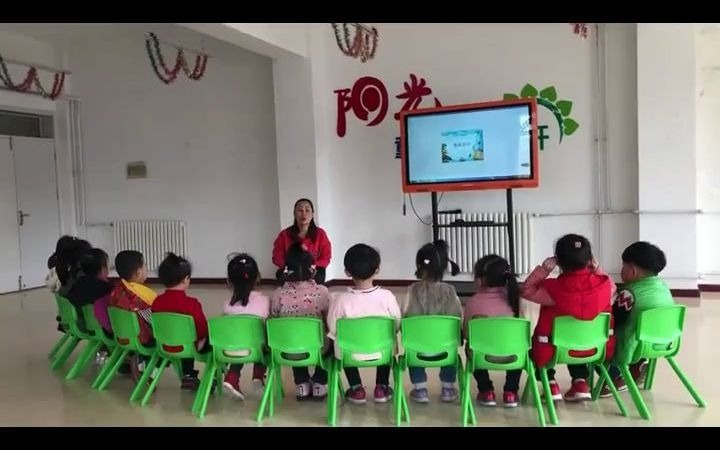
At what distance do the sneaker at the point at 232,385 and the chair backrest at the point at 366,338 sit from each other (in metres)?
0.76

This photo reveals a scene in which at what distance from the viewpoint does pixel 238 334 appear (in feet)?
9.74

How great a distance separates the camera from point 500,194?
6.57 meters

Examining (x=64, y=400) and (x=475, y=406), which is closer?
(x=475, y=406)

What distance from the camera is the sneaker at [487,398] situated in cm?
309

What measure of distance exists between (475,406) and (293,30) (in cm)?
483

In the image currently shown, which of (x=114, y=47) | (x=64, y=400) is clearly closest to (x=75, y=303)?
(x=64, y=400)

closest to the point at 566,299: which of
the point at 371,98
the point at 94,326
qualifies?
the point at 94,326

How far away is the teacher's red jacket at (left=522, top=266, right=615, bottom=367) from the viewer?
2791 mm

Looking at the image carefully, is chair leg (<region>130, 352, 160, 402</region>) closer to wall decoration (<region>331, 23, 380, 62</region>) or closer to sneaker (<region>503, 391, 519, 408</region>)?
sneaker (<region>503, 391, 519, 408</region>)

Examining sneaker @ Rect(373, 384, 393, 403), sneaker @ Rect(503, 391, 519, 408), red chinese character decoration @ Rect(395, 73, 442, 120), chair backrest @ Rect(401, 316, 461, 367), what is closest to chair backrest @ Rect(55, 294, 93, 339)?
sneaker @ Rect(373, 384, 393, 403)

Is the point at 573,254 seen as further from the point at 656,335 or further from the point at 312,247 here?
the point at 312,247

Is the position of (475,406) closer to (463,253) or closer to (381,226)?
(463,253)

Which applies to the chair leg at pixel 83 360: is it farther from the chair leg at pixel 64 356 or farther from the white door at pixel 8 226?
the white door at pixel 8 226
